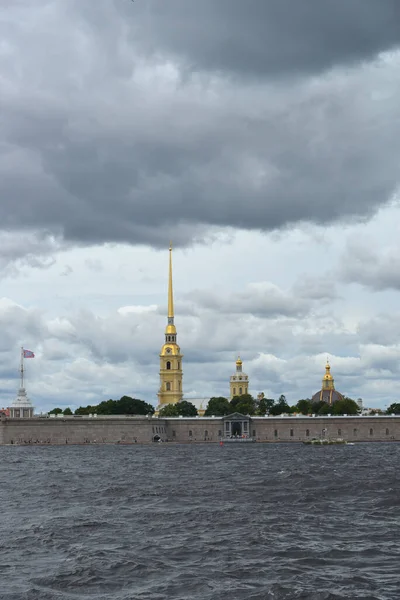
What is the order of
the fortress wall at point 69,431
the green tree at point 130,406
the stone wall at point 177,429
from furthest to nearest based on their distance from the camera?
the green tree at point 130,406
the stone wall at point 177,429
the fortress wall at point 69,431

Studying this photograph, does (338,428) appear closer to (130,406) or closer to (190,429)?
(190,429)

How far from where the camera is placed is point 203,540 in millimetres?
34906

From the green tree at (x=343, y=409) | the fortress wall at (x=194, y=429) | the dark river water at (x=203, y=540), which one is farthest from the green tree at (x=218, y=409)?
the dark river water at (x=203, y=540)

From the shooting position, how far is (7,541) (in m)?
35.3

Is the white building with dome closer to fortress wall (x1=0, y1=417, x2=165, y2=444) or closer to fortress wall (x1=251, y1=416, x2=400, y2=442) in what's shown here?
fortress wall (x1=0, y1=417, x2=165, y2=444)

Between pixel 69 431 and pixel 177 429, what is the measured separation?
23926 millimetres

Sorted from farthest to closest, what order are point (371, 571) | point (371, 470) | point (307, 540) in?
point (371, 470), point (307, 540), point (371, 571)

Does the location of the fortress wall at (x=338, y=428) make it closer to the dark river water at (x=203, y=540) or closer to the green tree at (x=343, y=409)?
the green tree at (x=343, y=409)

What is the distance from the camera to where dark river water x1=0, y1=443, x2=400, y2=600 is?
26.8 m

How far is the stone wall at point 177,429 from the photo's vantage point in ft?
542

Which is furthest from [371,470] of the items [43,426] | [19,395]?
[19,395]

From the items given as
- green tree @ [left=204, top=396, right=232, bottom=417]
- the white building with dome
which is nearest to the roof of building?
the white building with dome

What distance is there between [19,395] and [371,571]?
6131 inches

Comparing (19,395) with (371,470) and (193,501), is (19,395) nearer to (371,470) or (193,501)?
(371,470)
